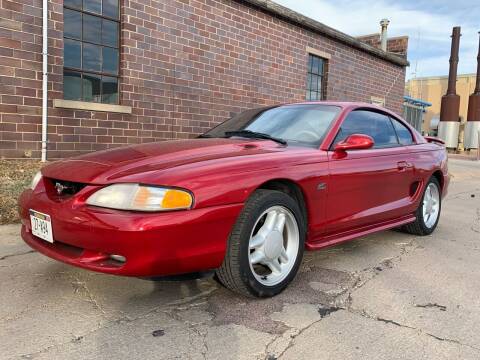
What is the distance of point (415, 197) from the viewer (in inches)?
183

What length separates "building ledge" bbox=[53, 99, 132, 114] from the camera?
732 cm

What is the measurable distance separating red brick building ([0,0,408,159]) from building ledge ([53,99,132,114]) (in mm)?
17

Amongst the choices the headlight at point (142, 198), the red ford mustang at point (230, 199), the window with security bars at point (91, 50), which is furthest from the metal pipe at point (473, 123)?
the headlight at point (142, 198)

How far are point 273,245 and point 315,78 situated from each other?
10902mm

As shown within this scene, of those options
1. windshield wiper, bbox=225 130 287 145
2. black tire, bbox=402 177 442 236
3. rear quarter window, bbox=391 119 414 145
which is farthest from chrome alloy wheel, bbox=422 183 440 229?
windshield wiper, bbox=225 130 287 145

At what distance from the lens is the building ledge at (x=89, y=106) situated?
732cm

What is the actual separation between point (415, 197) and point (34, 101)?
18.9 feet

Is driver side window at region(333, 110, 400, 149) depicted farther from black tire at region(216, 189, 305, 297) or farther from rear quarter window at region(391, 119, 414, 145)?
black tire at region(216, 189, 305, 297)

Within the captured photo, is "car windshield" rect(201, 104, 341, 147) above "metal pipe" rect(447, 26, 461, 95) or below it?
below

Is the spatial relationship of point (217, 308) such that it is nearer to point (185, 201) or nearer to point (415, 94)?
point (185, 201)

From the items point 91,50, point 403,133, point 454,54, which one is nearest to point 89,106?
point 91,50

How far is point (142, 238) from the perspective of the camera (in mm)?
2436

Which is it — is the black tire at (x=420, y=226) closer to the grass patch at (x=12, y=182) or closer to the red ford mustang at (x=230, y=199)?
the red ford mustang at (x=230, y=199)

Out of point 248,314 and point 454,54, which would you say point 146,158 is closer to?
point 248,314
